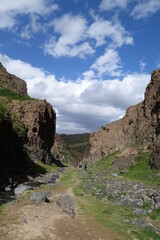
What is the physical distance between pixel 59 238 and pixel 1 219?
3.90 m

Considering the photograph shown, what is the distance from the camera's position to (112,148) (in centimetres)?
8225

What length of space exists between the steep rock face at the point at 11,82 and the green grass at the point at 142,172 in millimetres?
53368

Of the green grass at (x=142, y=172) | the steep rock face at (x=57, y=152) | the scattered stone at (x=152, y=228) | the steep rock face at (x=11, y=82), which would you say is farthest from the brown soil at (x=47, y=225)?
the steep rock face at (x=57, y=152)

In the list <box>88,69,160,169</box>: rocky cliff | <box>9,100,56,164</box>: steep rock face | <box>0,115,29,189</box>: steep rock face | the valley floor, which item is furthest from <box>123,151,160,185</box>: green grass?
<box>9,100,56,164</box>: steep rock face

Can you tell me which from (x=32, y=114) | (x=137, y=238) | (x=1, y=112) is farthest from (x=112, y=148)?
(x=137, y=238)

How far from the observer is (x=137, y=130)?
5831cm

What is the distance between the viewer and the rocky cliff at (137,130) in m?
38.3

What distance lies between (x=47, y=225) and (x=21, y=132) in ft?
96.5

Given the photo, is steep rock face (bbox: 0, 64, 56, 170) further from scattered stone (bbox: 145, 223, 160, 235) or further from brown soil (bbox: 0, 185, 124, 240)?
scattered stone (bbox: 145, 223, 160, 235)

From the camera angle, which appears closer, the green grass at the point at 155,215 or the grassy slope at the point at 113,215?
the grassy slope at the point at 113,215

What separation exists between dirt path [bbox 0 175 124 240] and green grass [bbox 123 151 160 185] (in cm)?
1289

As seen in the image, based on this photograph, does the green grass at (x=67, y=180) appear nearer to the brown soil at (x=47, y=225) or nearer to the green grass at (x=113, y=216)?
the green grass at (x=113, y=216)

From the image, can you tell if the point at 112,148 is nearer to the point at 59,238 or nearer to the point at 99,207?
the point at 99,207

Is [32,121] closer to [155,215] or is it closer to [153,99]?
[153,99]
